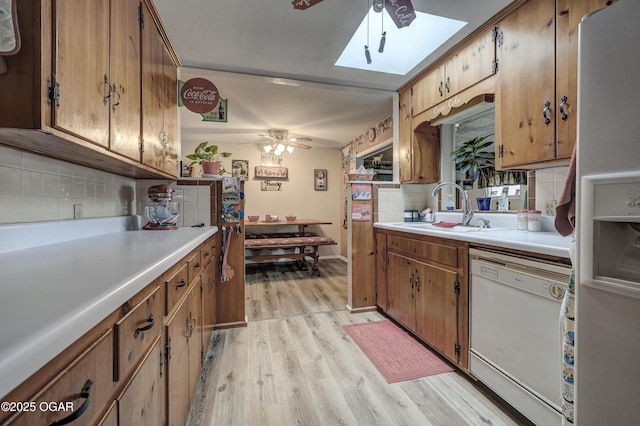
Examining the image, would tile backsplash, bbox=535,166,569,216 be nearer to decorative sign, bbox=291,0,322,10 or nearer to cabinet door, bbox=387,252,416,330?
cabinet door, bbox=387,252,416,330

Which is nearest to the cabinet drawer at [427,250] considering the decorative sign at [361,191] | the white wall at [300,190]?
the decorative sign at [361,191]

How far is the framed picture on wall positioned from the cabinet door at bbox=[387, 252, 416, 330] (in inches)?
124

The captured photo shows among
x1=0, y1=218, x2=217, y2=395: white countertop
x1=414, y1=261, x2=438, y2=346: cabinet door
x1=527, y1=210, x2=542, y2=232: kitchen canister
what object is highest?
x1=527, y1=210, x2=542, y2=232: kitchen canister

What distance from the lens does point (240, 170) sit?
5008 millimetres

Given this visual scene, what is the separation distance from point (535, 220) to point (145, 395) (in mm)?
2245

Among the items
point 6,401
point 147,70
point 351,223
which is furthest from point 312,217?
point 6,401

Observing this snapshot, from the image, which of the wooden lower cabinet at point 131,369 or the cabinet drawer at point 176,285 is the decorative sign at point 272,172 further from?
the cabinet drawer at point 176,285

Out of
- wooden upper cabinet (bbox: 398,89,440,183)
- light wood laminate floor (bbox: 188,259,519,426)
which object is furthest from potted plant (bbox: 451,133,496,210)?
light wood laminate floor (bbox: 188,259,519,426)

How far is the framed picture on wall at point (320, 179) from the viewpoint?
5.47m

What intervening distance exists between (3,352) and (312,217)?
514 centimetres

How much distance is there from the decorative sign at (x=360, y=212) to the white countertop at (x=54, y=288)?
1844mm

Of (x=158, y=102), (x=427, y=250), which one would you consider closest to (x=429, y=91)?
(x=427, y=250)

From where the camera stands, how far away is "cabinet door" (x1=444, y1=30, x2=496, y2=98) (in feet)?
6.43

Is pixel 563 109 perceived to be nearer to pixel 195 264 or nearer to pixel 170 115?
pixel 195 264
